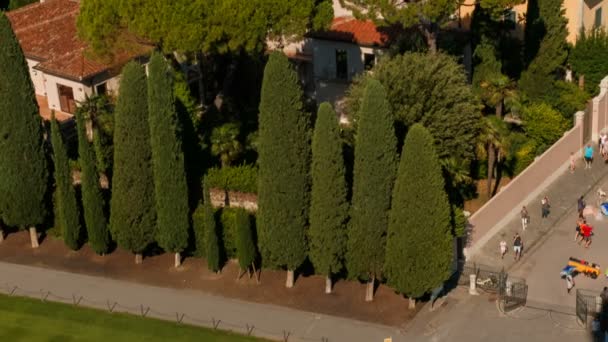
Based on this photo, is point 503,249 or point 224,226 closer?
point 224,226

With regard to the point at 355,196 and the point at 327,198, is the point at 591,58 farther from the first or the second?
the point at 327,198

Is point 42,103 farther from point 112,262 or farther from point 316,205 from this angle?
point 316,205

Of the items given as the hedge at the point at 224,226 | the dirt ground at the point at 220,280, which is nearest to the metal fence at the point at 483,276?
the dirt ground at the point at 220,280

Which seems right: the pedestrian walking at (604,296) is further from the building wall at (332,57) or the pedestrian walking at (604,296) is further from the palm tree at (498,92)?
the building wall at (332,57)

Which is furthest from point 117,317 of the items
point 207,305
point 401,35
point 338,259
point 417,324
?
point 401,35

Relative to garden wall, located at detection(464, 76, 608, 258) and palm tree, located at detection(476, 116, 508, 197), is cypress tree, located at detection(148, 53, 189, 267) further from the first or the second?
palm tree, located at detection(476, 116, 508, 197)

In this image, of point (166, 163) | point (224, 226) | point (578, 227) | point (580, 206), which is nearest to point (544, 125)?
point (580, 206)

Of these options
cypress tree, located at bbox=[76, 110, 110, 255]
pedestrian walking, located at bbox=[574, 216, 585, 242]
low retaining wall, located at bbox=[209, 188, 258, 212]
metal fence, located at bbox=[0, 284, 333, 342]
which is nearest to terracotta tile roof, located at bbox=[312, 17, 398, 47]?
low retaining wall, located at bbox=[209, 188, 258, 212]
